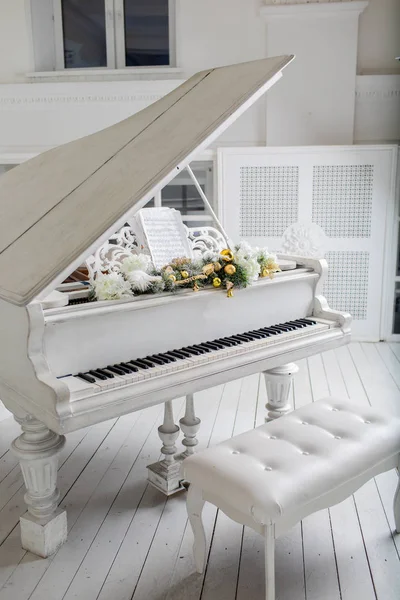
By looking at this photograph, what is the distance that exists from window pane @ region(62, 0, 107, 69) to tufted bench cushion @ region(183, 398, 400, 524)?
4468 millimetres

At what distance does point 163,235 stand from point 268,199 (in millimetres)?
2597

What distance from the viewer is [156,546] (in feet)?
7.44

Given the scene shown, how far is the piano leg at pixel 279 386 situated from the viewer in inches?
116

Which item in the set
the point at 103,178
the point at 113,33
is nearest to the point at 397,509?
the point at 103,178

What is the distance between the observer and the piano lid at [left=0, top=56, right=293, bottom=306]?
1.82 meters

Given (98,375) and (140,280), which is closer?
(98,375)

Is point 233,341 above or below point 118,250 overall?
below

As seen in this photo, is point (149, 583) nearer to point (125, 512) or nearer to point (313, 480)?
point (125, 512)

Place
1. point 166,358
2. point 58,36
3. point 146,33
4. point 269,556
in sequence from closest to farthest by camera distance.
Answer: point 269,556 < point 166,358 < point 146,33 < point 58,36

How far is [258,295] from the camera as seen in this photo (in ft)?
8.60

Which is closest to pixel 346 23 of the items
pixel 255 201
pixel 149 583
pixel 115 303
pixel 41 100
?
pixel 255 201

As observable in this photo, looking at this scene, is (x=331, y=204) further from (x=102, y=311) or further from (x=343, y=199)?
(x=102, y=311)

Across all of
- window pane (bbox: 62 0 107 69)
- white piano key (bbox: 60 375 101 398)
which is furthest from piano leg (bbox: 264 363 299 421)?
window pane (bbox: 62 0 107 69)

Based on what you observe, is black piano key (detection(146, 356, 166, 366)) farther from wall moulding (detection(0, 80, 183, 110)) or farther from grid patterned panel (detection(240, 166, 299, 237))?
wall moulding (detection(0, 80, 183, 110))
